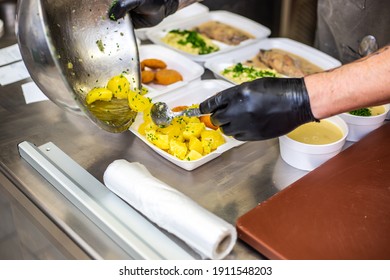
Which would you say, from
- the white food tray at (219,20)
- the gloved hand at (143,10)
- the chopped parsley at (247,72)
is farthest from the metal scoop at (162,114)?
the white food tray at (219,20)

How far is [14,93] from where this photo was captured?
185cm

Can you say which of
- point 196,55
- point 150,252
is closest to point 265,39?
point 196,55

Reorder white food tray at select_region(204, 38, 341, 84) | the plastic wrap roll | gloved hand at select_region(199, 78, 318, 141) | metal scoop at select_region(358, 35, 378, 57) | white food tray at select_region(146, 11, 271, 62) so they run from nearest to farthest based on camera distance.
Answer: the plastic wrap roll, gloved hand at select_region(199, 78, 318, 141), metal scoop at select_region(358, 35, 378, 57), white food tray at select_region(204, 38, 341, 84), white food tray at select_region(146, 11, 271, 62)

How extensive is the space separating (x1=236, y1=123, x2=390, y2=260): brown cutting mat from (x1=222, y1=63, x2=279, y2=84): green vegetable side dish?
1.79 feet

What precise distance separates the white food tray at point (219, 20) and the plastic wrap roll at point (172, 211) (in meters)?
0.85

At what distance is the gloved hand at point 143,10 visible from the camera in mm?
1475

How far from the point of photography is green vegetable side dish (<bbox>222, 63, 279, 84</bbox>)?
1916 mm

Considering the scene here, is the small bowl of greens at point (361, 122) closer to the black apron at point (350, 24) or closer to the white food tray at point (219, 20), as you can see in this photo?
the black apron at point (350, 24)

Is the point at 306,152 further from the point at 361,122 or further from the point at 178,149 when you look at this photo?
the point at 178,149

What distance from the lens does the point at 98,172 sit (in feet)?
4.88

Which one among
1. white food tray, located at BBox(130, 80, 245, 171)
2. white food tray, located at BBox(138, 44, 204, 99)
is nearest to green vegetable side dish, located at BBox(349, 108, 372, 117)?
white food tray, located at BBox(130, 80, 245, 171)

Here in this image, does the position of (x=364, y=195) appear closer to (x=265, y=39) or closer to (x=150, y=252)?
(x=150, y=252)

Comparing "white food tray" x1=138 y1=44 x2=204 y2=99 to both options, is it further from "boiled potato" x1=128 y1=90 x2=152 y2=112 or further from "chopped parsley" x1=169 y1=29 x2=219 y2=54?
"boiled potato" x1=128 y1=90 x2=152 y2=112
